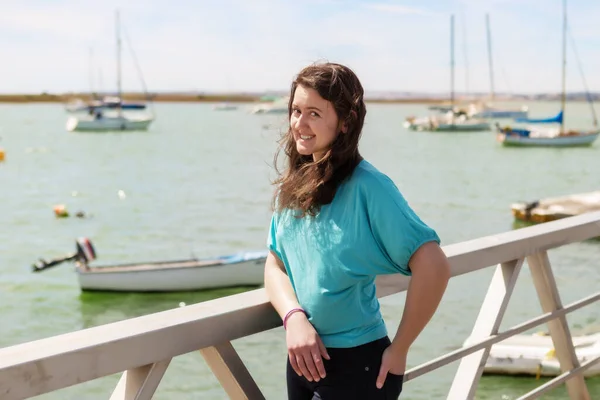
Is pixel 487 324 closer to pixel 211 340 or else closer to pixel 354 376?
pixel 354 376

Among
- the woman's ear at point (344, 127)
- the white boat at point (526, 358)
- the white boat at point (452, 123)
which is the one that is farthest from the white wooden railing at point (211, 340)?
the white boat at point (452, 123)

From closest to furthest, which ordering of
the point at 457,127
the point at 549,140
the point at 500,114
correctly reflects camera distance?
1. the point at 549,140
2. the point at 457,127
3. the point at 500,114

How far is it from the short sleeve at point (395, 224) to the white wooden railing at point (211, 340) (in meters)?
0.32

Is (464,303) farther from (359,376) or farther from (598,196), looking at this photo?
(359,376)

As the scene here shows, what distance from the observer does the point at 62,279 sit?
836 inches

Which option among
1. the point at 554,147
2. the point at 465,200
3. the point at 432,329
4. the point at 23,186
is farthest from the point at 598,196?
the point at 554,147

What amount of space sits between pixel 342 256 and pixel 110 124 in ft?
289

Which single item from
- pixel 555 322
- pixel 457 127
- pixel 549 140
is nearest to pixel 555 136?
pixel 549 140

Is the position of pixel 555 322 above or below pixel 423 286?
below

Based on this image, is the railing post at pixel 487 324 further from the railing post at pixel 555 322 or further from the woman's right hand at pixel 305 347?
the woman's right hand at pixel 305 347

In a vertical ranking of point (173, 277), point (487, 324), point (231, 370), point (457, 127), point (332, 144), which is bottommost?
point (457, 127)

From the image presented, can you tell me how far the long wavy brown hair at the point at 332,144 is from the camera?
1719 millimetres

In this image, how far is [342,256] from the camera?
5.52 feet

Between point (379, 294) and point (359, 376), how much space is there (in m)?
0.30
